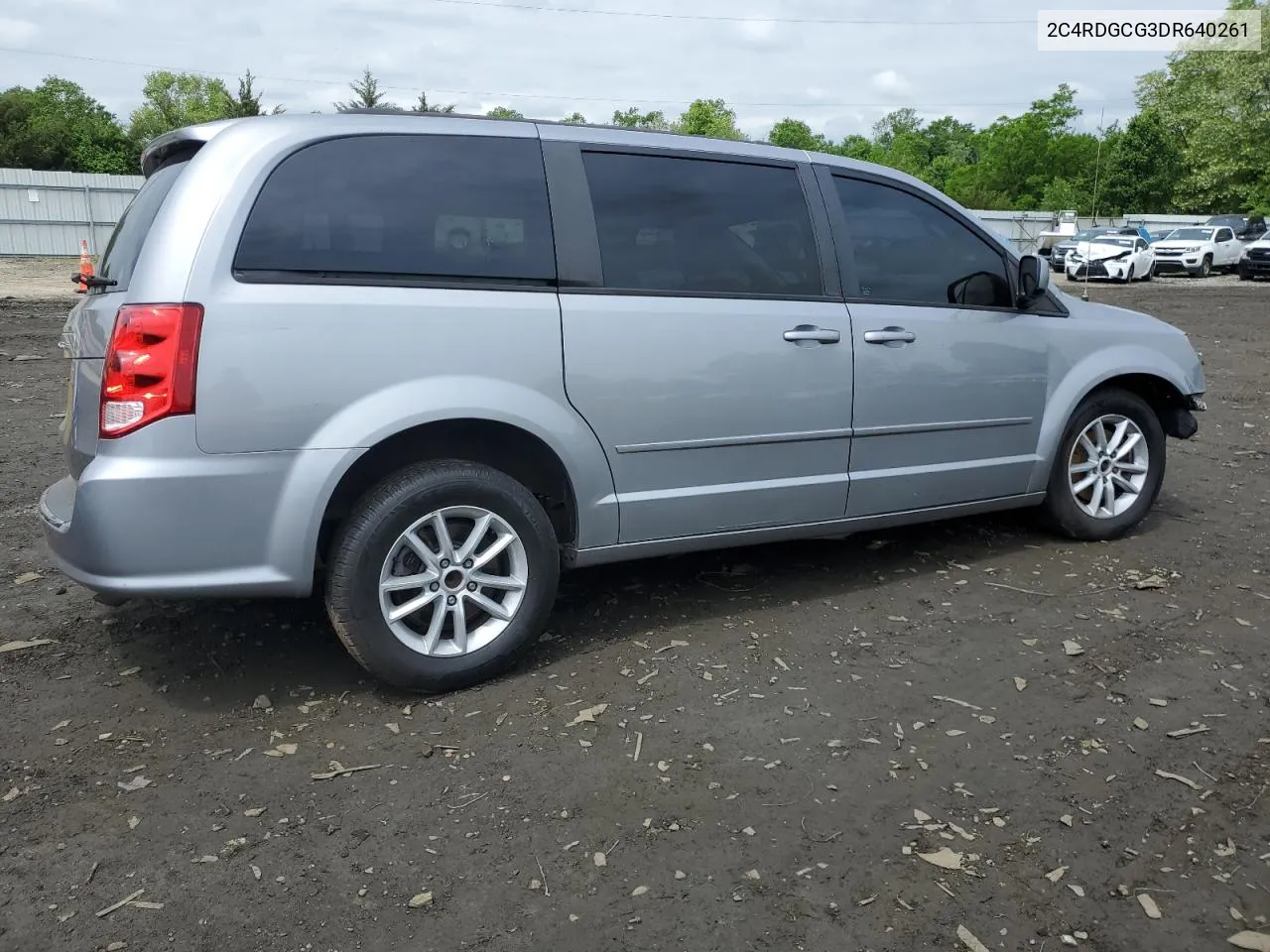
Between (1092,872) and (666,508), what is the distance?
206cm

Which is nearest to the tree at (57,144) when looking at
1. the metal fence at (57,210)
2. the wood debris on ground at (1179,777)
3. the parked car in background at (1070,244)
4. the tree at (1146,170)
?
the metal fence at (57,210)

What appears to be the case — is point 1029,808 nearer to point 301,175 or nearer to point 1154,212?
point 301,175

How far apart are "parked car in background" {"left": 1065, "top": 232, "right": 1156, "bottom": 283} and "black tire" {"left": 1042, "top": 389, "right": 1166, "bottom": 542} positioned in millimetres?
28260

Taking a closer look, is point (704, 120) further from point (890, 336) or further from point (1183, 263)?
point (890, 336)

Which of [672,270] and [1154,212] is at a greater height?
[1154,212]

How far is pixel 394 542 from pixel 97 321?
1.22m

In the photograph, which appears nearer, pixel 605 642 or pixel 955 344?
pixel 605 642

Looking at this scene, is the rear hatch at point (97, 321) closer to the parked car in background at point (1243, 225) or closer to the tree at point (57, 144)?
the parked car in background at point (1243, 225)

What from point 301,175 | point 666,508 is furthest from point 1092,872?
point 301,175

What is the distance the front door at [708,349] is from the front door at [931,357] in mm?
168

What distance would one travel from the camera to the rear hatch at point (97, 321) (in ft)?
11.9

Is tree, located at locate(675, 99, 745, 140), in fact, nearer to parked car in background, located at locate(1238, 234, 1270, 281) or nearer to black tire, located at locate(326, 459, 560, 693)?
parked car in background, located at locate(1238, 234, 1270, 281)

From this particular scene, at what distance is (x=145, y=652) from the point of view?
14.2 feet

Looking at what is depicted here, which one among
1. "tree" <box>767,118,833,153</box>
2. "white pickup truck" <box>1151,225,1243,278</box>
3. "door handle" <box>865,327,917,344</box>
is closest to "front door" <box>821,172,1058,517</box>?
"door handle" <box>865,327,917,344</box>
